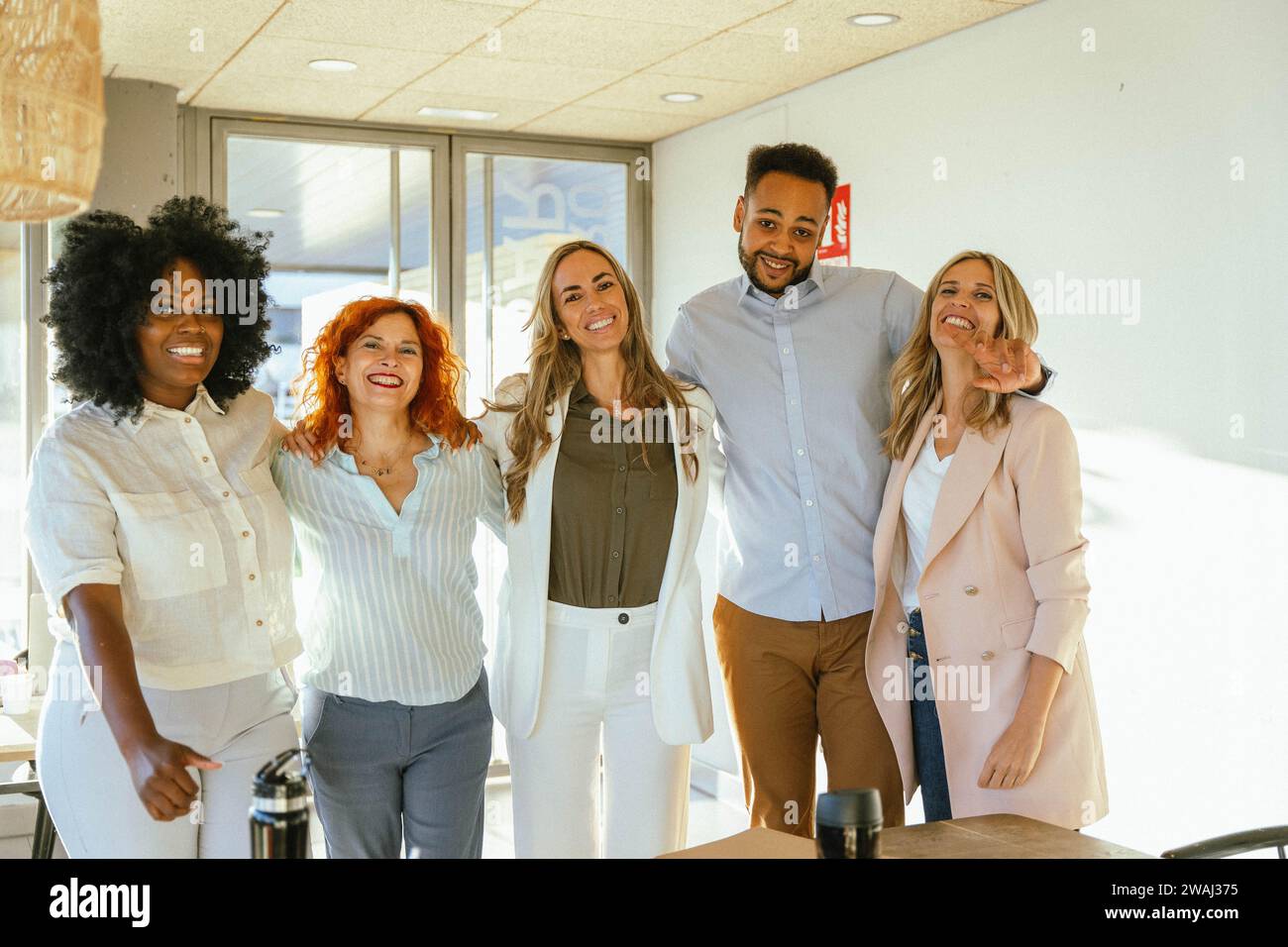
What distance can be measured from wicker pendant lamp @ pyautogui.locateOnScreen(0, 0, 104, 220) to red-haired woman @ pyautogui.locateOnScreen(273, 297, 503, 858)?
2.47ft

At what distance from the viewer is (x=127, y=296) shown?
7.35 feet

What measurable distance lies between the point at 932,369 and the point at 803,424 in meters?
0.33

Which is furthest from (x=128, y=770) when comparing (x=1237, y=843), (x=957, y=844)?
(x=1237, y=843)

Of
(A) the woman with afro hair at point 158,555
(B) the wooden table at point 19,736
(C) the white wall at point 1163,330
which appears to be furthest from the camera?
(C) the white wall at point 1163,330

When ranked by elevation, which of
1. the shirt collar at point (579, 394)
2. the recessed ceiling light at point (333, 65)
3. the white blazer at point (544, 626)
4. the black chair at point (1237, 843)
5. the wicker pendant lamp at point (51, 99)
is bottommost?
the black chair at point (1237, 843)

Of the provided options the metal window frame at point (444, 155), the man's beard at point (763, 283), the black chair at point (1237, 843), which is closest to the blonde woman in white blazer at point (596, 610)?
the man's beard at point (763, 283)

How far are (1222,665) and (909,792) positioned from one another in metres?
1.06

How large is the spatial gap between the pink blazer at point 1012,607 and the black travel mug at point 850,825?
1.21 m

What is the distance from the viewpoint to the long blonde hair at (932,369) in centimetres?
254

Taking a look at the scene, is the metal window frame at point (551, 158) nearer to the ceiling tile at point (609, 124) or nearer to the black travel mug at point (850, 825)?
the ceiling tile at point (609, 124)

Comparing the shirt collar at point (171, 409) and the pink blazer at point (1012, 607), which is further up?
the shirt collar at point (171, 409)

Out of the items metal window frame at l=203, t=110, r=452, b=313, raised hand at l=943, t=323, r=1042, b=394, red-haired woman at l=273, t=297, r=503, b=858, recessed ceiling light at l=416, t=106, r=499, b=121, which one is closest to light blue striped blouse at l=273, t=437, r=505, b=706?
red-haired woman at l=273, t=297, r=503, b=858

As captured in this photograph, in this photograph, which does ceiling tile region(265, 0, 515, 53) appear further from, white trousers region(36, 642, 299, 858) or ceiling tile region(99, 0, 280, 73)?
white trousers region(36, 642, 299, 858)

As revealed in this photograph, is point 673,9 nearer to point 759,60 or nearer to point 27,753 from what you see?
point 759,60
